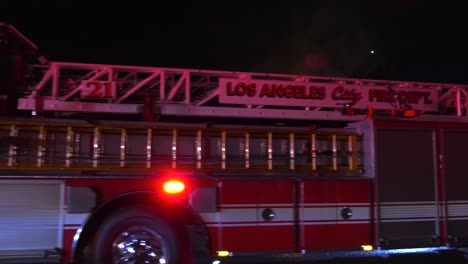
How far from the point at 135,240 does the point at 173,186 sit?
0.62 m

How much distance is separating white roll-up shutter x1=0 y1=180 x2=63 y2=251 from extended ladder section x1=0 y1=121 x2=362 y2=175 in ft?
1.14

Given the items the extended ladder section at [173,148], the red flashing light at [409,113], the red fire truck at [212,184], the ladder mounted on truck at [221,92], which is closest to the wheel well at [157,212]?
the red fire truck at [212,184]

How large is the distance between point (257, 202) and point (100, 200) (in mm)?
1536

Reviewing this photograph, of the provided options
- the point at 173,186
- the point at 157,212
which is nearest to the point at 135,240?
the point at 157,212

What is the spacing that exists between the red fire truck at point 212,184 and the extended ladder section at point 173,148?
12mm

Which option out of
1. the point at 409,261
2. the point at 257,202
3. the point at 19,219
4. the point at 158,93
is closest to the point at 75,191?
the point at 19,219

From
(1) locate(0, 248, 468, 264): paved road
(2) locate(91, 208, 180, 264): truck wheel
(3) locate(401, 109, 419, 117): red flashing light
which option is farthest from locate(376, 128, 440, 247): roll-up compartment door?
(2) locate(91, 208, 180, 264): truck wheel

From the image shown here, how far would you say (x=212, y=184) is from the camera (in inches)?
195

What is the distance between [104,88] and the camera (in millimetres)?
6938

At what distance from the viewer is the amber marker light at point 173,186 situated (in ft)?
15.8

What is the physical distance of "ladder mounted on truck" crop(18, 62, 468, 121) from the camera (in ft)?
22.2

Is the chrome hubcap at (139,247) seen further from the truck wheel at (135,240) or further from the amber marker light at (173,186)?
the amber marker light at (173,186)

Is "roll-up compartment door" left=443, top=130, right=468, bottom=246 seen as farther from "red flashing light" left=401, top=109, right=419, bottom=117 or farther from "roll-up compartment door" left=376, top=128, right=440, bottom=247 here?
"red flashing light" left=401, top=109, right=419, bottom=117

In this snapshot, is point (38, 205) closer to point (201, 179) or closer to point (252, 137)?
point (201, 179)
